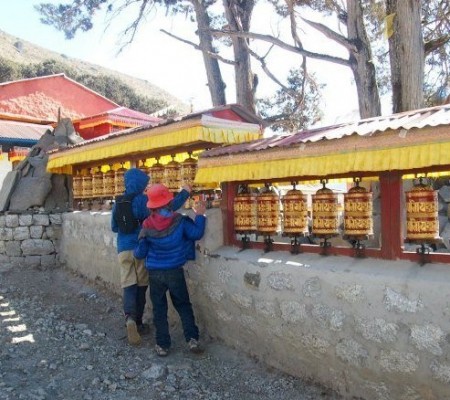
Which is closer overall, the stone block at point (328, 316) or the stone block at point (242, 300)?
the stone block at point (328, 316)

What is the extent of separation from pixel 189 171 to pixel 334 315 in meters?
2.33

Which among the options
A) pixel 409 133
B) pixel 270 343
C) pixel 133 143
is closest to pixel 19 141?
pixel 133 143

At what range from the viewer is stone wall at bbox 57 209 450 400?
122 inches

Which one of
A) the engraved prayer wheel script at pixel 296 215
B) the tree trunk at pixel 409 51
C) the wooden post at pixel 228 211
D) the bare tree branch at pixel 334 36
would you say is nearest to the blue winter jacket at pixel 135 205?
the wooden post at pixel 228 211

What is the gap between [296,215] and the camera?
167 inches

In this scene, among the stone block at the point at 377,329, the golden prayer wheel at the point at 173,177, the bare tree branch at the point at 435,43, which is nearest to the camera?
the stone block at the point at 377,329

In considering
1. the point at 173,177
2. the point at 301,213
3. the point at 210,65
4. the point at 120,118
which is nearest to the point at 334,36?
the point at 210,65

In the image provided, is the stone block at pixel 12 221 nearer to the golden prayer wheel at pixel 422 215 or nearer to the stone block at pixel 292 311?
the stone block at pixel 292 311

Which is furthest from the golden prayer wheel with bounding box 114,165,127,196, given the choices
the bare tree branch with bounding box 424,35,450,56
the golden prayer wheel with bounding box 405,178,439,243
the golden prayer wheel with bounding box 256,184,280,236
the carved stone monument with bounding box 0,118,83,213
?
the bare tree branch with bounding box 424,35,450,56

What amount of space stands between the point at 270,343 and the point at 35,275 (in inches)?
186

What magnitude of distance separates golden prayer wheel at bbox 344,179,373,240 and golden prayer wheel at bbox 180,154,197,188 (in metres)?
1.90

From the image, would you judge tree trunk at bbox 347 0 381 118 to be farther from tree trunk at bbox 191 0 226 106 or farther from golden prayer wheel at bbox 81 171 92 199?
golden prayer wheel at bbox 81 171 92 199

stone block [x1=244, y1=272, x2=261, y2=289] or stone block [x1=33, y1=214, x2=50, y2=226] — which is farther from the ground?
stone block [x1=33, y1=214, x2=50, y2=226]

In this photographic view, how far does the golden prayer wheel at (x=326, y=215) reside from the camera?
13.2 feet
